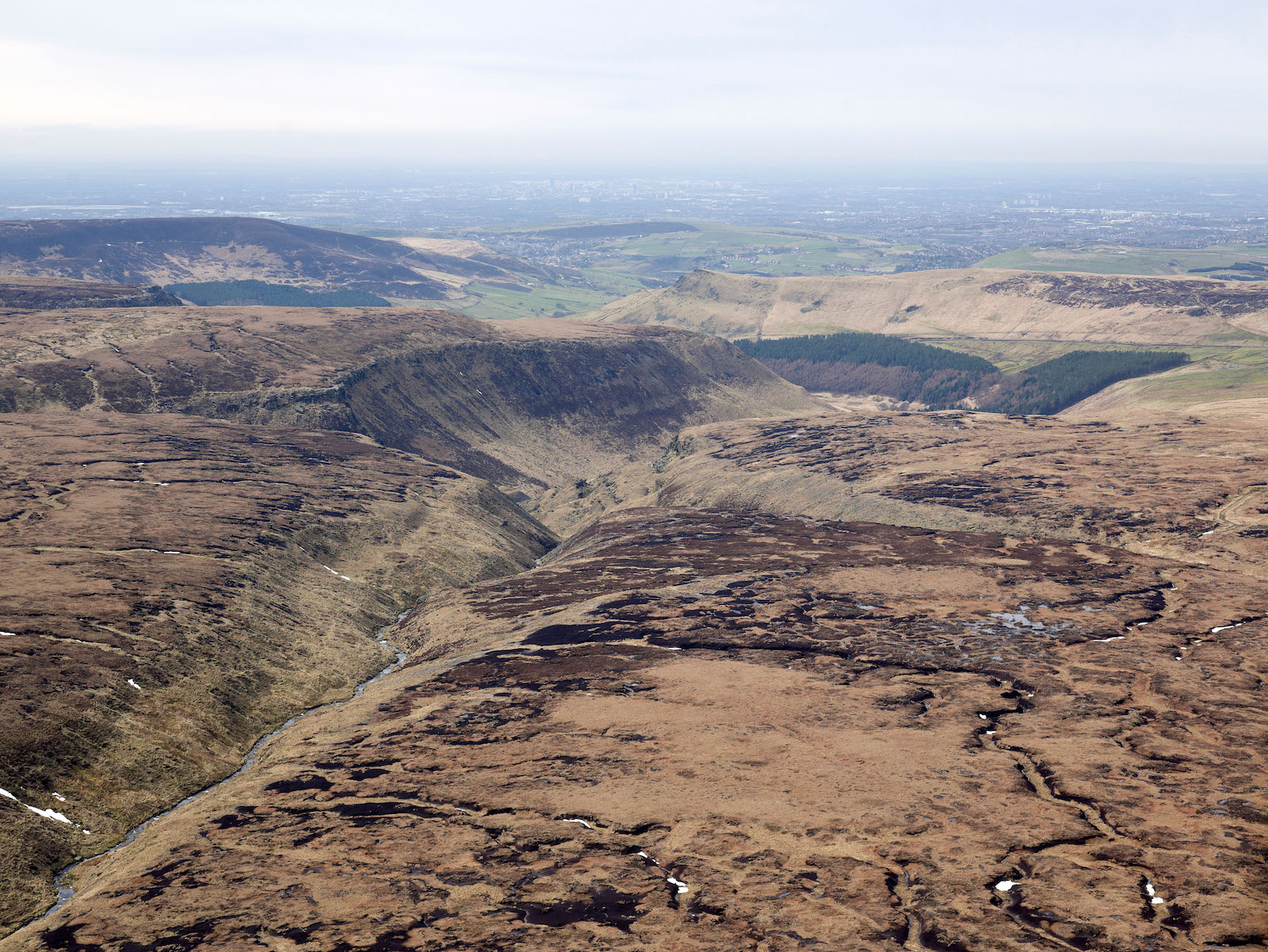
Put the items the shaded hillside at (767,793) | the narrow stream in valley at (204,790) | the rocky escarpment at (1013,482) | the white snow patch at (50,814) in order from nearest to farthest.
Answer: the shaded hillside at (767,793), the narrow stream in valley at (204,790), the white snow patch at (50,814), the rocky escarpment at (1013,482)

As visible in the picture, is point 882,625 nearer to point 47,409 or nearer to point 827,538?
point 827,538

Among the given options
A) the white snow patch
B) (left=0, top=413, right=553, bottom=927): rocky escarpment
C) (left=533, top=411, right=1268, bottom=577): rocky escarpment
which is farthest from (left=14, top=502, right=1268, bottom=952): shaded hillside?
(left=533, top=411, right=1268, bottom=577): rocky escarpment

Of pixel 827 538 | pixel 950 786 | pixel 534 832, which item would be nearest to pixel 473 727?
pixel 534 832

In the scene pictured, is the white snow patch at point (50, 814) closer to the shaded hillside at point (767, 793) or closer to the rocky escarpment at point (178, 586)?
the rocky escarpment at point (178, 586)

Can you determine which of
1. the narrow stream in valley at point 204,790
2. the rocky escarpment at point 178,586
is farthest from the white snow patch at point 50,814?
the narrow stream in valley at point 204,790

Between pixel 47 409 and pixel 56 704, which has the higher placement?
pixel 47 409

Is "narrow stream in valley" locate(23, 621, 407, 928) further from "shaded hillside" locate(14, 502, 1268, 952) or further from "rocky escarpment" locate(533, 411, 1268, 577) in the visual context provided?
"rocky escarpment" locate(533, 411, 1268, 577)
